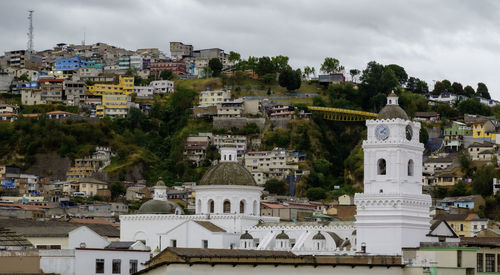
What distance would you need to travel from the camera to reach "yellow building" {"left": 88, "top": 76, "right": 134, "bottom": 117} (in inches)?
6816

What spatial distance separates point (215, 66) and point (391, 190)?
124750mm

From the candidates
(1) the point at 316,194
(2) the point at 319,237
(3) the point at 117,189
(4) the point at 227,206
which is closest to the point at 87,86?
(3) the point at 117,189

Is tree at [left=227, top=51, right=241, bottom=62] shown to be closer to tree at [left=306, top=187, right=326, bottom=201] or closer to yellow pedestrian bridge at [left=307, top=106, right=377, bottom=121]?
yellow pedestrian bridge at [left=307, top=106, right=377, bottom=121]

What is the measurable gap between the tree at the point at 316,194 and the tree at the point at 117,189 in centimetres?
2122

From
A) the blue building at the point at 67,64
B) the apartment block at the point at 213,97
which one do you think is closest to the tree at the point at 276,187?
the apartment block at the point at 213,97

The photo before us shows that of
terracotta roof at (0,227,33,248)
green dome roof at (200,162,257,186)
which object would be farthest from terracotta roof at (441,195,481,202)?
terracotta roof at (0,227,33,248)

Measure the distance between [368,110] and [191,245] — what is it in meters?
96.2

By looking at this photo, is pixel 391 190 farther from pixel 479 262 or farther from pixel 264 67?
pixel 264 67

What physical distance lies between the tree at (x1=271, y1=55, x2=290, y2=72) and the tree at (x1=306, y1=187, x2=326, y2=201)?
4443cm

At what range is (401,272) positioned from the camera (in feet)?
175

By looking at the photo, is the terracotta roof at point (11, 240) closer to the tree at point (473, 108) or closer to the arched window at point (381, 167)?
the arched window at point (381, 167)

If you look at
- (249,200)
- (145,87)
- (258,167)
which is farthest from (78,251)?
(145,87)

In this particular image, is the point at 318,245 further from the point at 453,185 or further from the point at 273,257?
the point at 453,185

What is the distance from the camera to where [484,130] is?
154 metres
